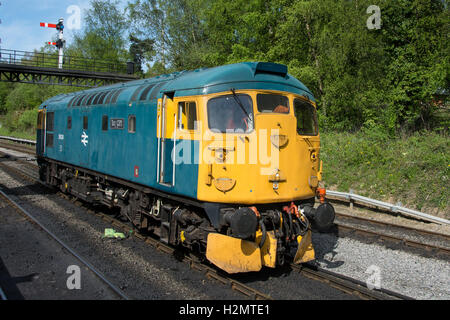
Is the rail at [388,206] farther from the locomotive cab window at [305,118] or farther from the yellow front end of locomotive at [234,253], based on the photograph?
the yellow front end of locomotive at [234,253]

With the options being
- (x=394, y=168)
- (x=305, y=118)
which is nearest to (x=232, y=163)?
(x=305, y=118)

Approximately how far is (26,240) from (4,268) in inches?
71.6

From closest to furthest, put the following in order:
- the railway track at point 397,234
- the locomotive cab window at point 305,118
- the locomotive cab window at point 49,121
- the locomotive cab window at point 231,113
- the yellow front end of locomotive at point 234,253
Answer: the yellow front end of locomotive at point 234,253, the locomotive cab window at point 231,113, the locomotive cab window at point 305,118, the railway track at point 397,234, the locomotive cab window at point 49,121

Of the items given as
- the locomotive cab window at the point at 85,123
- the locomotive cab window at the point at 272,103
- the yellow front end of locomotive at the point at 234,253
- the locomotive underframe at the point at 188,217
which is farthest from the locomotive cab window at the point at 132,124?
the yellow front end of locomotive at the point at 234,253

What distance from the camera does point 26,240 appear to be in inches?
345

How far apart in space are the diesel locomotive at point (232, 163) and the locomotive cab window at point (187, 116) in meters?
0.02

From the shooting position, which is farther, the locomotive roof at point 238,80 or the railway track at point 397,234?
the railway track at point 397,234

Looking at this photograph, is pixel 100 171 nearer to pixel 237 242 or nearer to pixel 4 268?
pixel 4 268

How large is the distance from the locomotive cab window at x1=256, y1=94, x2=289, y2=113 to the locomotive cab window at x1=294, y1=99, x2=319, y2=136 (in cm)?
31

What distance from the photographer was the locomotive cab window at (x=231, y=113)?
6.27 metres

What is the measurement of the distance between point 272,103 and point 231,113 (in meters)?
0.83

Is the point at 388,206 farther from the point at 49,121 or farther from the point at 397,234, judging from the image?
the point at 49,121

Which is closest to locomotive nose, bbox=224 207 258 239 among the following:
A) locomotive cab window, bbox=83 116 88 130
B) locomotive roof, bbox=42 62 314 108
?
locomotive roof, bbox=42 62 314 108
